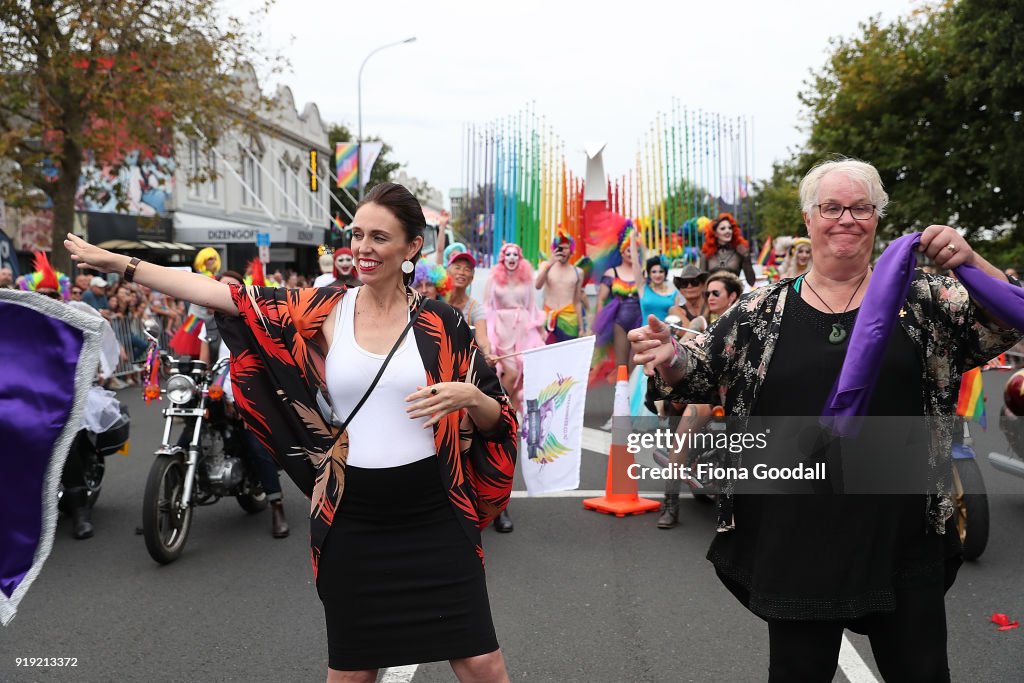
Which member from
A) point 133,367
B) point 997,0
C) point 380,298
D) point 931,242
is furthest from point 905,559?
point 997,0

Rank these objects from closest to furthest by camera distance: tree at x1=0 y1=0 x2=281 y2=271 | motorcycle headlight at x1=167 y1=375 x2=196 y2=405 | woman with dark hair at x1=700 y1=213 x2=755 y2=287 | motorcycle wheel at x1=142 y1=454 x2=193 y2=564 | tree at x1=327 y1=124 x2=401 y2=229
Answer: motorcycle wheel at x1=142 y1=454 x2=193 y2=564 → motorcycle headlight at x1=167 y1=375 x2=196 y2=405 → woman with dark hair at x1=700 y1=213 x2=755 y2=287 → tree at x1=0 y1=0 x2=281 y2=271 → tree at x1=327 y1=124 x2=401 y2=229

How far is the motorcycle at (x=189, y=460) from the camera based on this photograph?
5.42m

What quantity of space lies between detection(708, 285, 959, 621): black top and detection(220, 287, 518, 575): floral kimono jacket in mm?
872

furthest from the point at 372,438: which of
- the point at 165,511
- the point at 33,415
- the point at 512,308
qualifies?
the point at 512,308

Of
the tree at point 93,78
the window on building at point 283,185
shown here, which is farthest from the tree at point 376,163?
the tree at point 93,78

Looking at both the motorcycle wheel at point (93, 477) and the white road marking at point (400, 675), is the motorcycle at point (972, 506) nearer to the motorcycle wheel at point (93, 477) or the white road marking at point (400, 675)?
the white road marking at point (400, 675)

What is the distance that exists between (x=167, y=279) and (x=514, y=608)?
9.01 feet

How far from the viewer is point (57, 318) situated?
248 cm

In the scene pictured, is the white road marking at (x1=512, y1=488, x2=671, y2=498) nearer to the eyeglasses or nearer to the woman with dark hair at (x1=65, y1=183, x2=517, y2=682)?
the woman with dark hair at (x1=65, y1=183, x2=517, y2=682)

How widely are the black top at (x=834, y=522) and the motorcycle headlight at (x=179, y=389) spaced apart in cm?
415

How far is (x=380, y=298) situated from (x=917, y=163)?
97.8 ft

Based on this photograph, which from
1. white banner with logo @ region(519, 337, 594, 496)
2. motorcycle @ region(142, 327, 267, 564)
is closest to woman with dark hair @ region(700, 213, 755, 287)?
white banner with logo @ region(519, 337, 594, 496)

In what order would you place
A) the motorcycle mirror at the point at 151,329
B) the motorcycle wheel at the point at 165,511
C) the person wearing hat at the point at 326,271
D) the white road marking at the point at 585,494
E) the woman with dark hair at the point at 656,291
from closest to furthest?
1. the motorcycle wheel at the point at 165,511
2. the motorcycle mirror at the point at 151,329
3. the white road marking at the point at 585,494
4. the person wearing hat at the point at 326,271
5. the woman with dark hair at the point at 656,291

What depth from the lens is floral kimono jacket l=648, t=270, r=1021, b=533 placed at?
244cm
